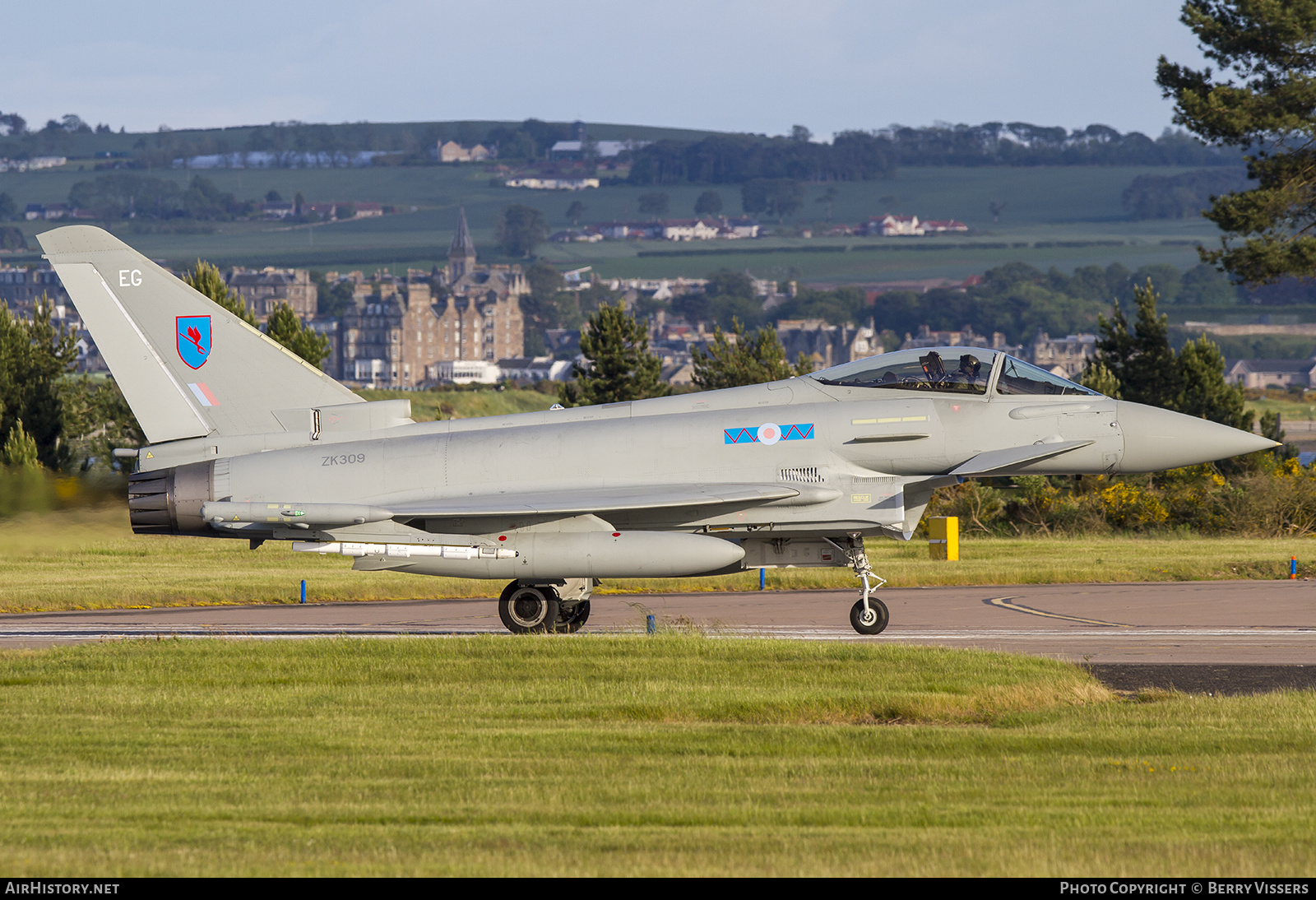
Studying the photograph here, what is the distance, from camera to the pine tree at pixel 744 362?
58906 millimetres

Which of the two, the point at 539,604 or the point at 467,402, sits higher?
the point at 539,604

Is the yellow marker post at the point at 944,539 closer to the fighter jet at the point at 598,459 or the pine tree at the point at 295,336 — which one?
the fighter jet at the point at 598,459

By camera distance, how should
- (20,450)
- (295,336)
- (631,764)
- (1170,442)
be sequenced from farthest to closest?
(295,336)
(20,450)
(1170,442)
(631,764)

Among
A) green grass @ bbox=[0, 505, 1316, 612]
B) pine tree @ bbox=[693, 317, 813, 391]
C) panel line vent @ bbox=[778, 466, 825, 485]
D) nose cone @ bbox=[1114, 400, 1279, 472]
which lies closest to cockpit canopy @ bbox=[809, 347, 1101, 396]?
nose cone @ bbox=[1114, 400, 1279, 472]

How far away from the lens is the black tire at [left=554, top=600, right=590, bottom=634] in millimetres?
18094

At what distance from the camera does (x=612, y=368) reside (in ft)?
181

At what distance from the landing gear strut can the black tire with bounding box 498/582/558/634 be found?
3.87 meters

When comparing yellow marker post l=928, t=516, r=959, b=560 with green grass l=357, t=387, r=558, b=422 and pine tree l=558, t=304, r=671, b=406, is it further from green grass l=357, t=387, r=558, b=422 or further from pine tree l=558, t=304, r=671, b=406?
green grass l=357, t=387, r=558, b=422

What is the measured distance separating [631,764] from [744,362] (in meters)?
51.3

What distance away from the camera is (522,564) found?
16.8 m

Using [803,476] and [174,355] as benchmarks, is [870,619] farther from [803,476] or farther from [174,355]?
[174,355]

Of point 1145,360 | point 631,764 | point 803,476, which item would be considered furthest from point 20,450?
point 1145,360
